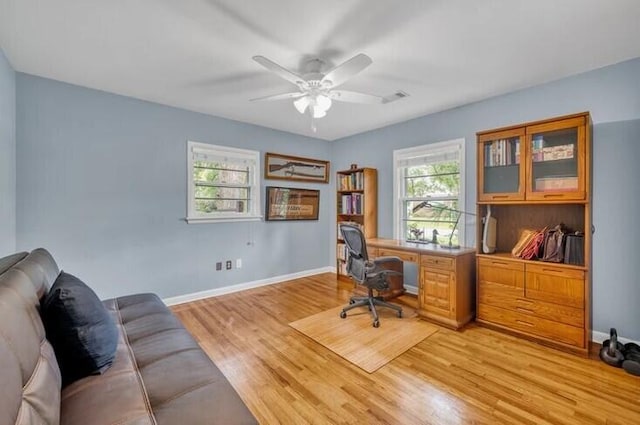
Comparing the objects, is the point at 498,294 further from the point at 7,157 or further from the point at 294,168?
the point at 7,157

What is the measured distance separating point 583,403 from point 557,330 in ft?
2.47

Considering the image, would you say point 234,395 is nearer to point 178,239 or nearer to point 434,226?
point 178,239

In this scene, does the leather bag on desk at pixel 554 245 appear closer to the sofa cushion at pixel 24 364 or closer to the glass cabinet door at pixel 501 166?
the glass cabinet door at pixel 501 166

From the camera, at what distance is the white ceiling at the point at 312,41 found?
1.74m

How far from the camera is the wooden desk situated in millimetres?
2756

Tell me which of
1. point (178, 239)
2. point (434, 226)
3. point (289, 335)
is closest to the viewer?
point (289, 335)

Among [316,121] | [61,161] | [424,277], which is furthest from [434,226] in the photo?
[61,161]

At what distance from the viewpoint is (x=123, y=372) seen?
1.20 meters

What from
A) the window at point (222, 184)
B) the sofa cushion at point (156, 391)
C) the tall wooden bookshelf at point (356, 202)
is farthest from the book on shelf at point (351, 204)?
the sofa cushion at point (156, 391)

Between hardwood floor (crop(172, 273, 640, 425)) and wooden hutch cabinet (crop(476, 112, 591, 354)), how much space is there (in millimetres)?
207

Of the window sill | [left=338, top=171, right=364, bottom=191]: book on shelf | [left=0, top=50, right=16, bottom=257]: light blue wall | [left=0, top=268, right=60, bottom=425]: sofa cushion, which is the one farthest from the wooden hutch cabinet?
[left=0, top=50, right=16, bottom=257]: light blue wall

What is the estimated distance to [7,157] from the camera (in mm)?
2311

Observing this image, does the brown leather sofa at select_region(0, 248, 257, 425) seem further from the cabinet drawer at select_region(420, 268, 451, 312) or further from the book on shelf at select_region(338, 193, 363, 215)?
the book on shelf at select_region(338, 193, 363, 215)

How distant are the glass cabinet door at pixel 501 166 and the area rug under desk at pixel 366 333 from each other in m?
1.46
